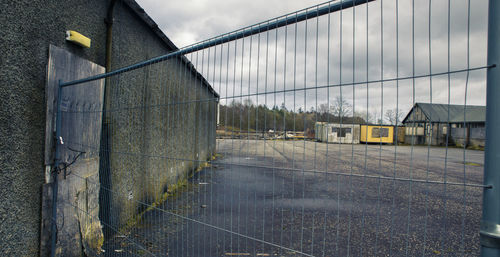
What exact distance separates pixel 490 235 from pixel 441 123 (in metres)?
0.53

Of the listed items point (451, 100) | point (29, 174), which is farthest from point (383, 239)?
point (29, 174)

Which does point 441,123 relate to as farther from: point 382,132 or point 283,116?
point 283,116

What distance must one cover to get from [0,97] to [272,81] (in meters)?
2.16

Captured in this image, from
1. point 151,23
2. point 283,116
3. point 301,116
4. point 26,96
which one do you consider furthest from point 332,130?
point 151,23

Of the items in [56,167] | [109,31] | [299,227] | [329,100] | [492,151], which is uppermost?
[109,31]

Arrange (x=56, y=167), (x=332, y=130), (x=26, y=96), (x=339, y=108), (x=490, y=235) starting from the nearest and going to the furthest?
(x=490, y=235), (x=339, y=108), (x=332, y=130), (x=26, y=96), (x=56, y=167)

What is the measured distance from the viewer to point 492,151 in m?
1.06

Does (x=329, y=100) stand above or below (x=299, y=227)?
above

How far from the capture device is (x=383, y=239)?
388 cm

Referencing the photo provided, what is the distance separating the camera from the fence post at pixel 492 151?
1.04m

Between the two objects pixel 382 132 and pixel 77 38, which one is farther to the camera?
pixel 77 38

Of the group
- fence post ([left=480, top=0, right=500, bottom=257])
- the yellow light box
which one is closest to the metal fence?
fence post ([left=480, top=0, right=500, bottom=257])

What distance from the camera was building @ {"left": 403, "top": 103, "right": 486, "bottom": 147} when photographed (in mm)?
1278

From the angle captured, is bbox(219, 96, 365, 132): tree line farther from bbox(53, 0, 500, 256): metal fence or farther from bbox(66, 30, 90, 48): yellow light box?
bbox(66, 30, 90, 48): yellow light box
